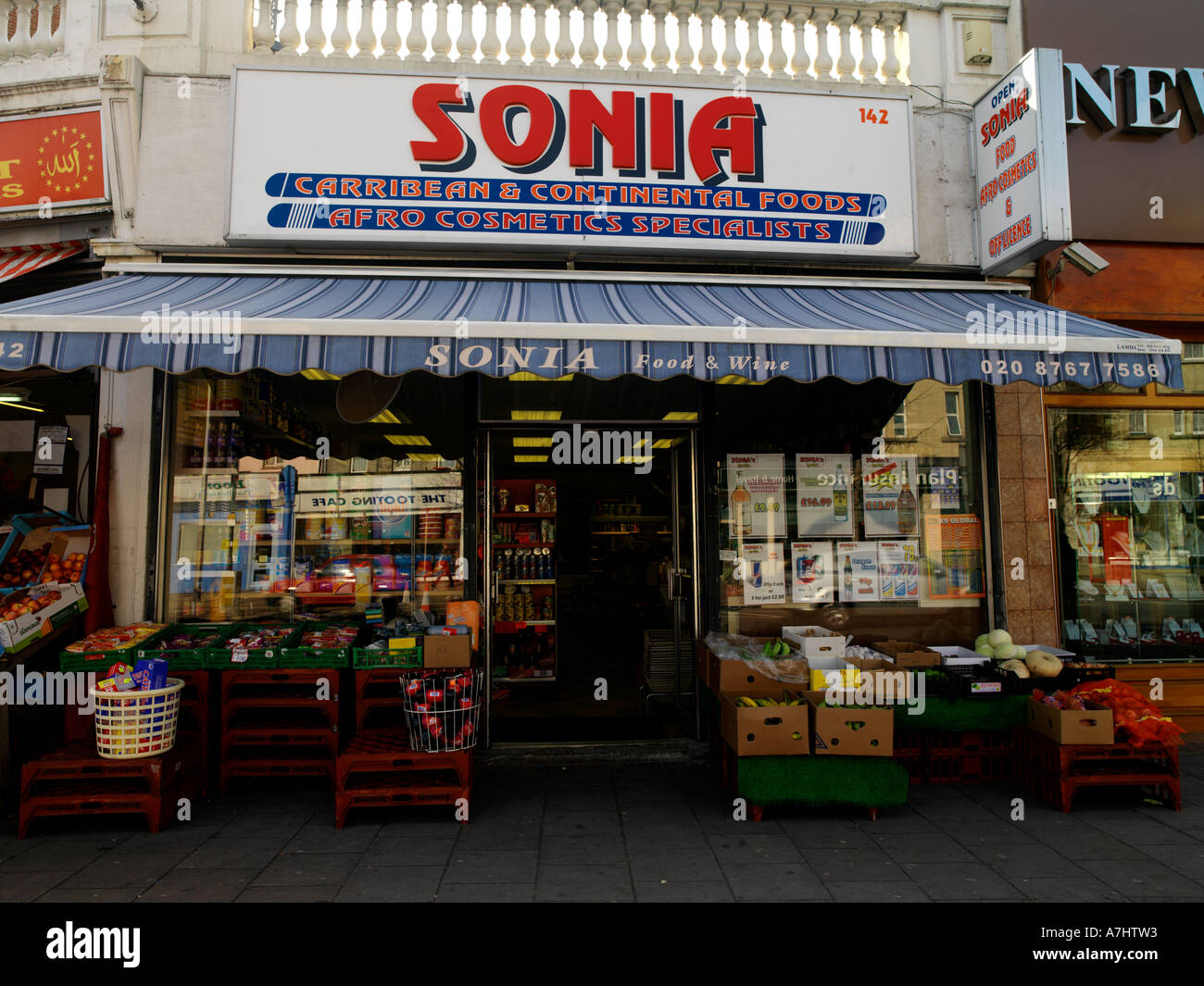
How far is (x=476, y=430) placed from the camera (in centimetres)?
623

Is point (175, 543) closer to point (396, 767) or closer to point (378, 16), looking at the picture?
point (396, 767)

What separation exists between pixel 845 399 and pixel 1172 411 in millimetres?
3020

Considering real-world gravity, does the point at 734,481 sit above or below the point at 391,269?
below

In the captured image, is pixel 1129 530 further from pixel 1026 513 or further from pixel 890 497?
pixel 890 497

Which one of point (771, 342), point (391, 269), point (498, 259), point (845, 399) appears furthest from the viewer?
point (845, 399)

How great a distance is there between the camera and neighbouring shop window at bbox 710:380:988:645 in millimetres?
6414

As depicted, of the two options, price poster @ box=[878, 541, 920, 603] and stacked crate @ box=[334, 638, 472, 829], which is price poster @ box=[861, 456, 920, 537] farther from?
stacked crate @ box=[334, 638, 472, 829]

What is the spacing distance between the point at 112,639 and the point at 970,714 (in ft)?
19.8


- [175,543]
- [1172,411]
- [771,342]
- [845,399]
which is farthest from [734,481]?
[175,543]

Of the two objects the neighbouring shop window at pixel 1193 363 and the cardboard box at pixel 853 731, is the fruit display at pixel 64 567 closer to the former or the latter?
the cardboard box at pixel 853 731

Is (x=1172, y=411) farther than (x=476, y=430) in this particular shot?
Yes

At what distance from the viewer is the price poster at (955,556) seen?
643cm

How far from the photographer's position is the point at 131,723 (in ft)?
A: 14.8

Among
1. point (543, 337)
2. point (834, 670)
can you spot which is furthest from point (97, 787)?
point (834, 670)
